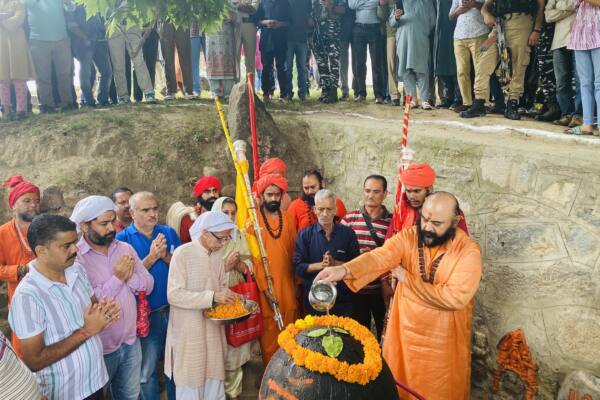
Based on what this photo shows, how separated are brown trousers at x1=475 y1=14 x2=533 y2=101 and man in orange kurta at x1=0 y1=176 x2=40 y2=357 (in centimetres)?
551

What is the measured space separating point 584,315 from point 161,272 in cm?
339

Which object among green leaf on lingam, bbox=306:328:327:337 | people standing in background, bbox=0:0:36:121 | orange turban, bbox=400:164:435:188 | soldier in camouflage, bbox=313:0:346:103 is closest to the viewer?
green leaf on lingam, bbox=306:328:327:337

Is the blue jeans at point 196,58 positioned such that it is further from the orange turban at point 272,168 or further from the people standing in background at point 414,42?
the orange turban at point 272,168

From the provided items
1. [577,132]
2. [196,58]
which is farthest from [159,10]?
[196,58]

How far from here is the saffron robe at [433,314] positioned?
3.40 metres

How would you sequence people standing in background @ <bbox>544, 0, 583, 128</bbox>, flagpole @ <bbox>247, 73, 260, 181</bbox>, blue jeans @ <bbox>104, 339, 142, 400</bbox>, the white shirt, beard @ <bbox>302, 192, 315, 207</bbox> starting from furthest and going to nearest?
the white shirt < flagpole @ <bbox>247, 73, 260, 181</bbox> < people standing in background @ <bbox>544, 0, 583, 128</bbox> < beard @ <bbox>302, 192, 315, 207</bbox> < blue jeans @ <bbox>104, 339, 142, 400</bbox>

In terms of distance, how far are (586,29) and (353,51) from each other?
14.2 feet

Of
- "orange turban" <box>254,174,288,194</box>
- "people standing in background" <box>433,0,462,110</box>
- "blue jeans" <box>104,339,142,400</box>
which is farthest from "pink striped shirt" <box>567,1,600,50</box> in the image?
"blue jeans" <box>104,339,142,400</box>

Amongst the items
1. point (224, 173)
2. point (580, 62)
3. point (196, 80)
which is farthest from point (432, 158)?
point (196, 80)

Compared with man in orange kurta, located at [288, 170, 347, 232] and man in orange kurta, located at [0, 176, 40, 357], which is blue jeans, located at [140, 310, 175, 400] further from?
man in orange kurta, located at [288, 170, 347, 232]

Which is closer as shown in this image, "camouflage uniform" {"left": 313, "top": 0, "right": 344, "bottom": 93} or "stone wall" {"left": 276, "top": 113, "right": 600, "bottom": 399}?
"stone wall" {"left": 276, "top": 113, "right": 600, "bottom": 399}

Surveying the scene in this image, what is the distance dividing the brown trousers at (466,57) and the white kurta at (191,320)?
15.3ft

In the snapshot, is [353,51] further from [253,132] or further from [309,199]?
[309,199]

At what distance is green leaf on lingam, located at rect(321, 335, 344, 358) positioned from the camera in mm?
2521
